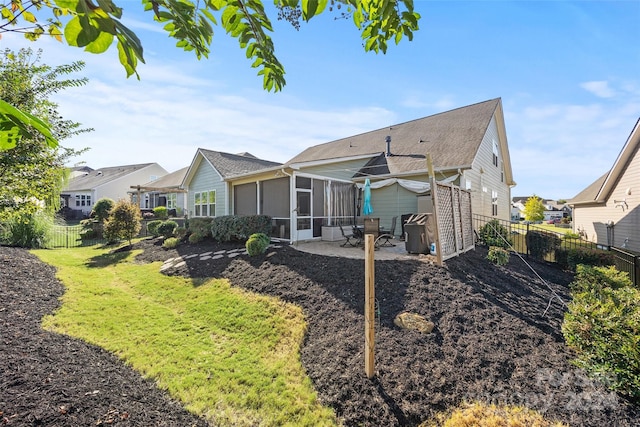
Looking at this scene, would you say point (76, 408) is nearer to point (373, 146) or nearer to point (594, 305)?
point (594, 305)

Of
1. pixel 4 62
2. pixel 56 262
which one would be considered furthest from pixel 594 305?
pixel 56 262

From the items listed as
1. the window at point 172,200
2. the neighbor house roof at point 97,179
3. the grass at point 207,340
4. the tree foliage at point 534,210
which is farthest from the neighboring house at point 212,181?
the tree foliage at point 534,210

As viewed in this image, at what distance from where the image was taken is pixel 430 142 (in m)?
13.9

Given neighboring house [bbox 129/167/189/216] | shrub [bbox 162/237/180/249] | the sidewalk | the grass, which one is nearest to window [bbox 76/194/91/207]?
neighboring house [bbox 129/167/189/216]

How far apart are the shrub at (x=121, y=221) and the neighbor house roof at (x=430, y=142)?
850 cm

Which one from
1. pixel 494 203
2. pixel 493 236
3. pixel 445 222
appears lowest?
pixel 493 236

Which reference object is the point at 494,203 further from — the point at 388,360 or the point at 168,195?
the point at 168,195

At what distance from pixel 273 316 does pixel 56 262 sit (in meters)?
9.42

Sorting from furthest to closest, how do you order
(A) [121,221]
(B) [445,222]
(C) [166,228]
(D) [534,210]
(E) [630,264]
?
(D) [534,210] → (C) [166,228] → (A) [121,221] → (B) [445,222] → (E) [630,264]

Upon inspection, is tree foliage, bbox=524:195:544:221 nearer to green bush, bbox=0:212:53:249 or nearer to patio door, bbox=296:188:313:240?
patio door, bbox=296:188:313:240

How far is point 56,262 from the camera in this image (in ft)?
32.4

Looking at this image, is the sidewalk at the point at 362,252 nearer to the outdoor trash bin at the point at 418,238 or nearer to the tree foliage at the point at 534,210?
the outdoor trash bin at the point at 418,238

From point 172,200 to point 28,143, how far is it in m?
26.1

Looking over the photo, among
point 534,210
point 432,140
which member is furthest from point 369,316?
point 534,210
